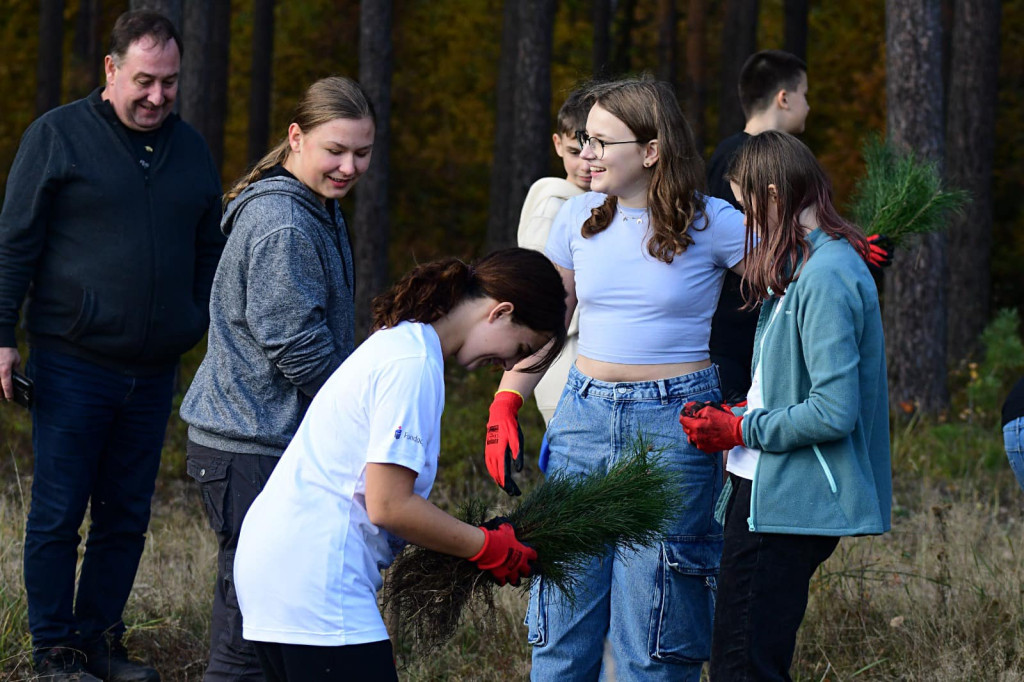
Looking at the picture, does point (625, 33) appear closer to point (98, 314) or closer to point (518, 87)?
point (518, 87)

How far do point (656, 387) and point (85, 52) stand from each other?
20.1 meters

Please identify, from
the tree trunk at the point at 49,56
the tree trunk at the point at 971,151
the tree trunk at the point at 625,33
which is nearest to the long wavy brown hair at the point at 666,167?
the tree trunk at the point at 971,151

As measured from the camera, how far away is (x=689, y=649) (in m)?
3.17

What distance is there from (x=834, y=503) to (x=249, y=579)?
140 centimetres

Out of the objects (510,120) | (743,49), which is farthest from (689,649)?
(743,49)

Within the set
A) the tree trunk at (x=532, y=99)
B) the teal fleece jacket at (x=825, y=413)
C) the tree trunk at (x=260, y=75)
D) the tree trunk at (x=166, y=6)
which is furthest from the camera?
the tree trunk at (x=260, y=75)

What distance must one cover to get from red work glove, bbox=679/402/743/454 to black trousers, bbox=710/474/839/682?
230mm

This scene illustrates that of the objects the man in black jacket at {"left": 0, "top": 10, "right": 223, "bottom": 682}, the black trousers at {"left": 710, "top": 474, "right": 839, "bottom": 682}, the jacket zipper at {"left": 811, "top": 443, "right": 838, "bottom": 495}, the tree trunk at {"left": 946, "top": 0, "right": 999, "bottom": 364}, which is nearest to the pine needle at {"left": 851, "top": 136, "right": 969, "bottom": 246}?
the jacket zipper at {"left": 811, "top": 443, "right": 838, "bottom": 495}

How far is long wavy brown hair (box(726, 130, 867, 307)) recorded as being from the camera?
9.59ft

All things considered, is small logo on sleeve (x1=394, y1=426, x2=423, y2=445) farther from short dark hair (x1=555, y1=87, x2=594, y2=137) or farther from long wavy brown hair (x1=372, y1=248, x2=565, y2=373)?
short dark hair (x1=555, y1=87, x2=594, y2=137)

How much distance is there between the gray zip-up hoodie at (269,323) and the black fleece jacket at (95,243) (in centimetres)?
72

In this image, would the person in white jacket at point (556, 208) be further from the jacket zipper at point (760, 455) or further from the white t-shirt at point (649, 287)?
the jacket zipper at point (760, 455)

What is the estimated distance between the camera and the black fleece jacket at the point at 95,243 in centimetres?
379

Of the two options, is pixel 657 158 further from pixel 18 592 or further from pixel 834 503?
pixel 18 592
